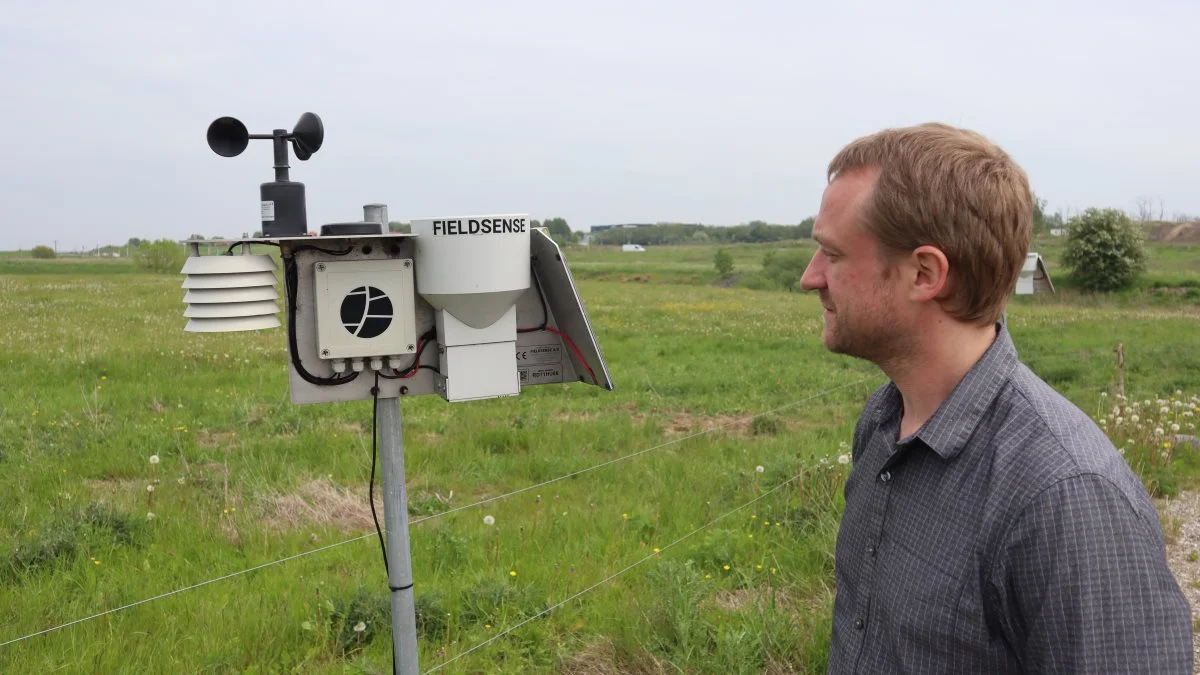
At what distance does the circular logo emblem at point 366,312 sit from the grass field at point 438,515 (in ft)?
5.83

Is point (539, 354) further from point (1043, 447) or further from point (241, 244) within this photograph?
point (1043, 447)

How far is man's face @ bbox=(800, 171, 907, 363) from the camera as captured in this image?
5.55 feet

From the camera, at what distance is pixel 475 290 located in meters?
2.45

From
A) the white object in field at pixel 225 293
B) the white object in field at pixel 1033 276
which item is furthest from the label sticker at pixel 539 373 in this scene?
the white object in field at pixel 1033 276

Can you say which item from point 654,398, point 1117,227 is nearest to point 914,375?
point 654,398

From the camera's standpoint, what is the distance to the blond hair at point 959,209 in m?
1.56

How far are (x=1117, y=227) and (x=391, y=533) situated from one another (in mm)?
41497

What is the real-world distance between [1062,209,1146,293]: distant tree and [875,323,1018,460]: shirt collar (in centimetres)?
4116

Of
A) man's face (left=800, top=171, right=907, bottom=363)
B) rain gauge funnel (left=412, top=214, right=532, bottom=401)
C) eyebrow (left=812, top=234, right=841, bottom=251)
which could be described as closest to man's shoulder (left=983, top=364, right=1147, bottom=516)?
man's face (left=800, top=171, right=907, bottom=363)

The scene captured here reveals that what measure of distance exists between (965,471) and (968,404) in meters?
0.12

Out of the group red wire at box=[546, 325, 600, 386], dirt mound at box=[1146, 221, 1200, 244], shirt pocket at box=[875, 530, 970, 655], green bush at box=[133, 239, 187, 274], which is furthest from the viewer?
dirt mound at box=[1146, 221, 1200, 244]

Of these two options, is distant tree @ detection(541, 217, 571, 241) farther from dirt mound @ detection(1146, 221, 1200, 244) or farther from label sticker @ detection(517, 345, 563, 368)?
dirt mound @ detection(1146, 221, 1200, 244)

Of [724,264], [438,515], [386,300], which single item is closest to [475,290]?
[386,300]

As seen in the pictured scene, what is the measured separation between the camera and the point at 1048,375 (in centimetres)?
1197
